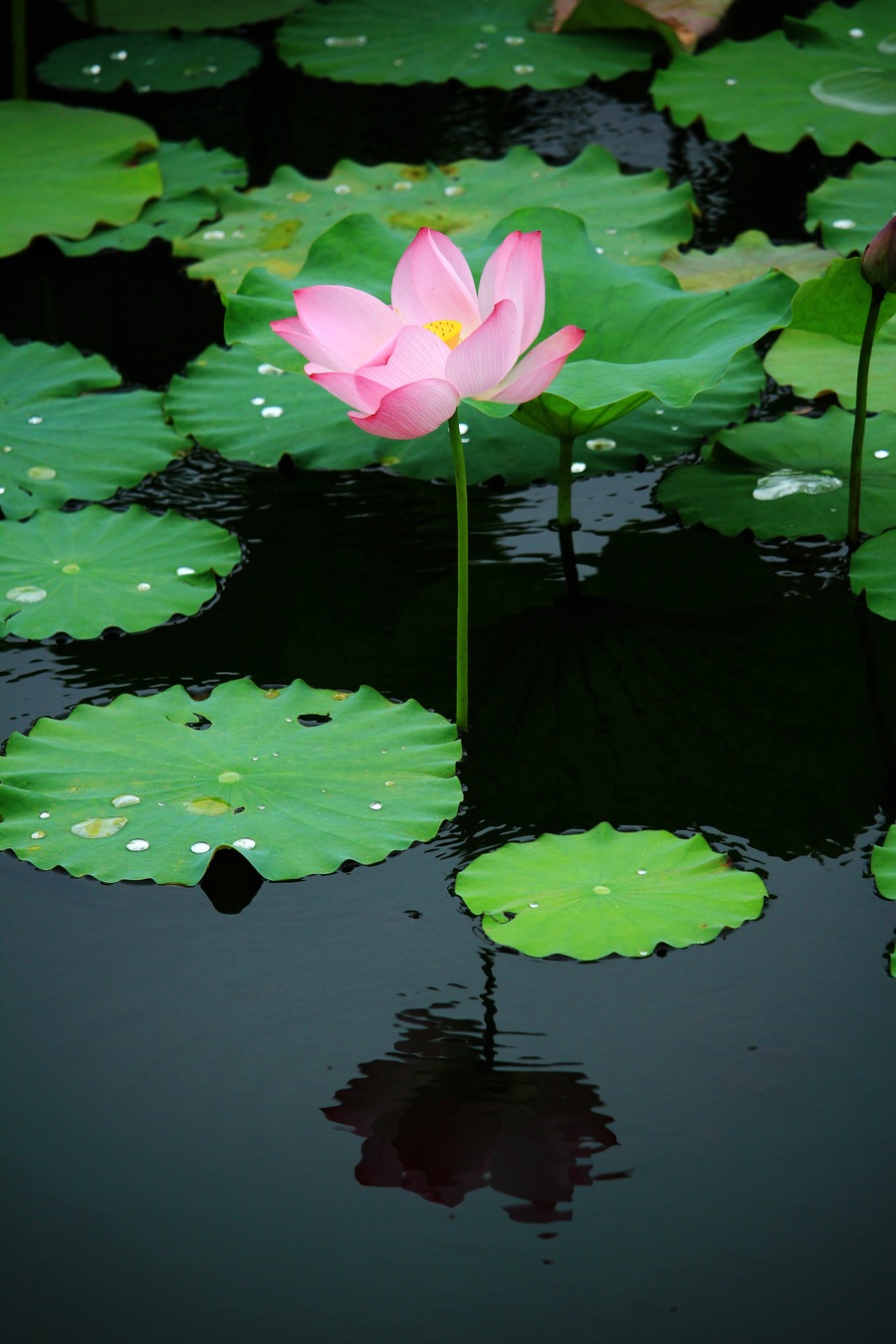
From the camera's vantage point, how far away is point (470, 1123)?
3.49 ft

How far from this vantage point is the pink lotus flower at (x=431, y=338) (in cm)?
124

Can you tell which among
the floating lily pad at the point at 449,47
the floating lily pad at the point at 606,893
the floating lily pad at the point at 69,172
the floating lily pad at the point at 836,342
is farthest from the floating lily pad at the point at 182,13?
the floating lily pad at the point at 606,893

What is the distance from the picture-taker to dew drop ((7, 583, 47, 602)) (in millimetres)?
1622

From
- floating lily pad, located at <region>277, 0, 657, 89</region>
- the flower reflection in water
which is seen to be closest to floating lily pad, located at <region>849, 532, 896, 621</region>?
the flower reflection in water

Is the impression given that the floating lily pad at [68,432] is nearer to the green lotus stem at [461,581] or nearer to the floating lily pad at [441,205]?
the floating lily pad at [441,205]

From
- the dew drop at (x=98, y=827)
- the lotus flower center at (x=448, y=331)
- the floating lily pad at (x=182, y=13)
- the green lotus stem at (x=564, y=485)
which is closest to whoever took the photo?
the dew drop at (x=98, y=827)

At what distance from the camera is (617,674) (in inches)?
62.3

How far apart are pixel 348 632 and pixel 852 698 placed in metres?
0.62

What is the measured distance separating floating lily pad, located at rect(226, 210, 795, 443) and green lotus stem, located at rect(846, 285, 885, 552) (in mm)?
126

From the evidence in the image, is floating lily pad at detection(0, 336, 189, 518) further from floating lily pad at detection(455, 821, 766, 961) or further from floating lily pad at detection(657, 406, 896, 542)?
floating lily pad at detection(455, 821, 766, 961)

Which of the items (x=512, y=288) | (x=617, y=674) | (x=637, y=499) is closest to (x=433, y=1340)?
(x=617, y=674)

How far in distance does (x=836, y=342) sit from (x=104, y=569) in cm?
119

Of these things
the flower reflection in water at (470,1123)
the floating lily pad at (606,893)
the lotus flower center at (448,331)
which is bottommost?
the flower reflection in water at (470,1123)

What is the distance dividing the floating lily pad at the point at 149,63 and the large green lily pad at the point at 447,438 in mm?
1757
